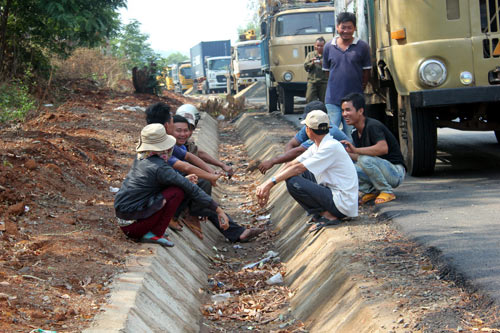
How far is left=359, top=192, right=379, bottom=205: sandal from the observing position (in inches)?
304

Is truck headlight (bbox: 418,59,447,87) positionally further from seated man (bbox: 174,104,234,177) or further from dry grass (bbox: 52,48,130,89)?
dry grass (bbox: 52,48,130,89)

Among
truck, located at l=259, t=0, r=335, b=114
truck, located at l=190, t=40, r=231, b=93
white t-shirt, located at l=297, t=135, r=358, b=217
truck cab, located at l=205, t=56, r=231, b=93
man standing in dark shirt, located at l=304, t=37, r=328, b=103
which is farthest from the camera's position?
truck, located at l=190, t=40, r=231, b=93

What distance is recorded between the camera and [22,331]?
4.05m

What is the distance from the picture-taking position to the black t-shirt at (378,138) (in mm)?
7527

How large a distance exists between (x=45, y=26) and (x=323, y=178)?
14.7 metres

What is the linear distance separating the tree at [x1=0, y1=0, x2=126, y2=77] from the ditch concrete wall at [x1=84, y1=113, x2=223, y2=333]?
1204 centimetres

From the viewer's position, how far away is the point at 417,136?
8539mm

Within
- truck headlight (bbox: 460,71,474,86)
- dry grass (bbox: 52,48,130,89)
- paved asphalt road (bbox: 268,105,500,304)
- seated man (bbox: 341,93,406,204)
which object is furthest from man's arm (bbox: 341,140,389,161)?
dry grass (bbox: 52,48,130,89)

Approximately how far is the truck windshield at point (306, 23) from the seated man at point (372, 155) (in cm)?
1236

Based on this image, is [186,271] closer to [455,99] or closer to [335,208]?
[335,208]

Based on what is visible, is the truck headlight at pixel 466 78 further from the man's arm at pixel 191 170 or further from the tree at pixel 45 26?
the tree at pixel 45 26

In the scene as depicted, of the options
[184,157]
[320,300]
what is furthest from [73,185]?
[320,300]

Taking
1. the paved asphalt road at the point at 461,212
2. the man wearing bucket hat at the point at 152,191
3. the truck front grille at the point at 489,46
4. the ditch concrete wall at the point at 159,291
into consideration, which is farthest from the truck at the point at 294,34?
the man wearing bucket hat at the point at 152,191

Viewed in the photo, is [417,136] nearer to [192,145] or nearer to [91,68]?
[192,145]
